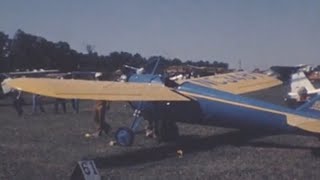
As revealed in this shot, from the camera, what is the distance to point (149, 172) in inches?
323

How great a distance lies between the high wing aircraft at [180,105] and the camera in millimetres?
9562

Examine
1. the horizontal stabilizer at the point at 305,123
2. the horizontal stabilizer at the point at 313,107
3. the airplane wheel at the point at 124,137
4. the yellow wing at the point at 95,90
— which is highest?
the yellow wing at the point at 95,90

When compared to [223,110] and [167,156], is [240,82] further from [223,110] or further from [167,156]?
[167,156]

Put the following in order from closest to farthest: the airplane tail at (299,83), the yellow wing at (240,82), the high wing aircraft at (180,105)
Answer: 1. the high wing aircraft at (180,105)
2. the yellow wing at (240,82)
3. the airplane tail at (299,83)

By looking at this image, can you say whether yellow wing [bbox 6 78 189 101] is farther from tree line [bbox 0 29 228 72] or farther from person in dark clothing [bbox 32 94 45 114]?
tree line [bbox 0 29 228 72]

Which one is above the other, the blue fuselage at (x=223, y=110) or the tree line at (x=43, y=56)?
the blue fuselage at (x=223, y=110)

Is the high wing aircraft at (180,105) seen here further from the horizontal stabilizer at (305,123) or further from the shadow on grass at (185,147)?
the shadow on grass at (185,147)

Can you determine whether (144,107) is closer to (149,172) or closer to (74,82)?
(74,82)

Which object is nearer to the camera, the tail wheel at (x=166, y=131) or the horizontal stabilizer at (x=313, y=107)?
the horizontal stabilizer at (x=313, y=107)

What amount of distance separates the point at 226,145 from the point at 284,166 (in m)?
2.72

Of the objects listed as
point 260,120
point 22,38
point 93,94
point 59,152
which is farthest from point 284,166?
point 22,38

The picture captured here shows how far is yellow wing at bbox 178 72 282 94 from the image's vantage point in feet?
45.0

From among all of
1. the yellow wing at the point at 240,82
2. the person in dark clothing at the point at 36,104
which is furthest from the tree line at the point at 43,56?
the yellow wing at the point at 240,82

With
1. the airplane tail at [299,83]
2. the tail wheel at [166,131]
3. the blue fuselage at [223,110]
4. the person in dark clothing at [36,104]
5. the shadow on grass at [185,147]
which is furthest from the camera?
the airplane tail at [299,83]
